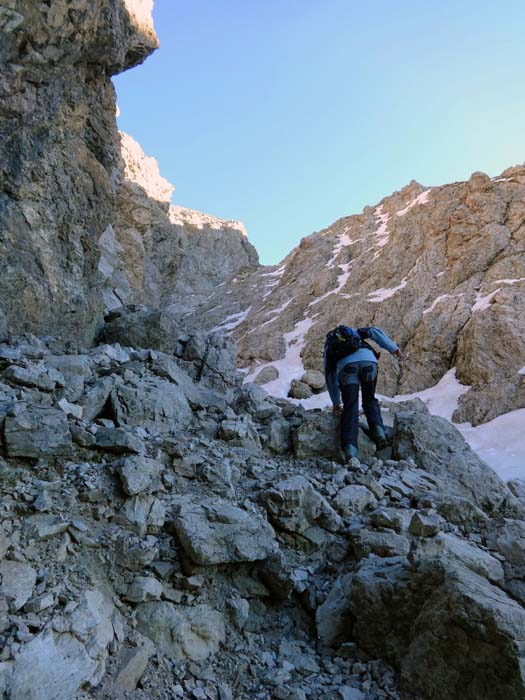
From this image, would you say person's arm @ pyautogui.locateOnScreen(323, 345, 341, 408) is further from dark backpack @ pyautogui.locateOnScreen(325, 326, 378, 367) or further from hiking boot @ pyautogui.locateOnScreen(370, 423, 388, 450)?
hiking boot @ pyautogui.locateOnScreen(370, 423, 388, 450)

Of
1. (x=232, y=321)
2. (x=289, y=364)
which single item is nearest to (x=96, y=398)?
(x=289, y=364)

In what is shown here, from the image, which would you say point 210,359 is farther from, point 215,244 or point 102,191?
point 215,244

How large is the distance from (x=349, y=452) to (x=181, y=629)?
422cm

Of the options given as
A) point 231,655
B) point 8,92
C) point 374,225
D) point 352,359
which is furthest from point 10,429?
point 374,225

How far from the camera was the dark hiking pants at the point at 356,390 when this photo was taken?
7594 millimetres

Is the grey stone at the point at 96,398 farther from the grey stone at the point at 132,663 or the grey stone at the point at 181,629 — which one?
the grey stone at the point at 132,663

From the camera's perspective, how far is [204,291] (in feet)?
265

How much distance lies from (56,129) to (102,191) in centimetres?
165

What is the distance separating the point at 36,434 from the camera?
482 cm

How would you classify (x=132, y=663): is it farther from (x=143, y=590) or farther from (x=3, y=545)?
(x=3, y=545)

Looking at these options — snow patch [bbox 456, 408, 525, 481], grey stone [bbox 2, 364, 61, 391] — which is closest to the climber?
grey stone [bbox 2, 364, 61, 391]

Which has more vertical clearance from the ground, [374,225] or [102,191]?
[374,225]

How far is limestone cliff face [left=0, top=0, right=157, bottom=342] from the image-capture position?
326 inches

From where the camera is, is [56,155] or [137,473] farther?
[56,155]
